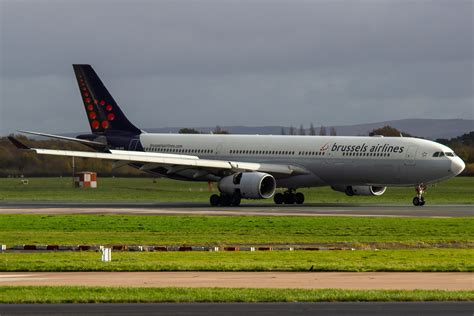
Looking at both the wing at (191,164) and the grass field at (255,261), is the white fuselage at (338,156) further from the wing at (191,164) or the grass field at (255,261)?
the grass field at (255,261)

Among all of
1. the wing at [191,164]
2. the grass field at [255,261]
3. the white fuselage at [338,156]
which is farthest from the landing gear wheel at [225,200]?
the grass field at [255,261]

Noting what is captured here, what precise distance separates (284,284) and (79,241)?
15358 mm

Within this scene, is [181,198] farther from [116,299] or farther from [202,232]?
[116,299]

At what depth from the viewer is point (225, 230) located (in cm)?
4309

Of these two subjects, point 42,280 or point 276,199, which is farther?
point 276,199

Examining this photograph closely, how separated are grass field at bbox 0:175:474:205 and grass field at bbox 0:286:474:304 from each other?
44.6 metres

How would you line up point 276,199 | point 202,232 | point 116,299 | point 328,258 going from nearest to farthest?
point 116,299, point 328,258, point 202,232, point 276,199

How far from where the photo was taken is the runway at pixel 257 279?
2431 centimetres

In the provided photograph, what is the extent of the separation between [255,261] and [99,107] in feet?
142

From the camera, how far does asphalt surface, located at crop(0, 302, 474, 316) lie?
19.6 metres

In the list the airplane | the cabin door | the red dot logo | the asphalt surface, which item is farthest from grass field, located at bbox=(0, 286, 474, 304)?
the red dot logo

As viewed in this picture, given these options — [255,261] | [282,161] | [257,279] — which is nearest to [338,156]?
[282,161]

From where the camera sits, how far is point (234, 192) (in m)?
61.4

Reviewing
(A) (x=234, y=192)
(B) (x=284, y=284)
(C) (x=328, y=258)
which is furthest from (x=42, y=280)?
(A) (x=234, y=192)
